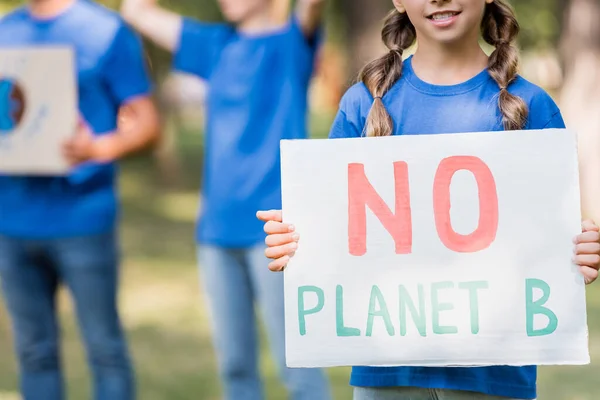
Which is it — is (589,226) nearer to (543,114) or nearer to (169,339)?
(543,114)

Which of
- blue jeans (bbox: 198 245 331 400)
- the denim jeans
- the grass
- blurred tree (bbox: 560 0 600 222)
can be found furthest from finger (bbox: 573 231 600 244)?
blurred tree (bbox: 560 0 600 222)

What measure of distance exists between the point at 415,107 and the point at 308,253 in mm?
407

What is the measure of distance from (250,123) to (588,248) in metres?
1.71

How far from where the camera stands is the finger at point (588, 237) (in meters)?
2.38

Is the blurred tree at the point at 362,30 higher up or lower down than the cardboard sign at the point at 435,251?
higher up

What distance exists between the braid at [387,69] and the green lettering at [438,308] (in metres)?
0.36

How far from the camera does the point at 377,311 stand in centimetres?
246

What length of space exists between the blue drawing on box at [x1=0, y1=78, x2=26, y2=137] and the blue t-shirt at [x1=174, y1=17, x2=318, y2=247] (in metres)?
0.66

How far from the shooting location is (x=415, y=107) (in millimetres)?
2525

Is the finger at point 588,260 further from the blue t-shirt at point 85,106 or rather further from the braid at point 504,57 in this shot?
the blue t-shirt at point 85,106

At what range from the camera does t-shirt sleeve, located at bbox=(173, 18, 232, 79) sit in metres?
4.01

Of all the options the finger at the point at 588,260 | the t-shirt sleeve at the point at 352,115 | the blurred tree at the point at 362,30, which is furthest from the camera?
the blurred tree at the point at 362,30

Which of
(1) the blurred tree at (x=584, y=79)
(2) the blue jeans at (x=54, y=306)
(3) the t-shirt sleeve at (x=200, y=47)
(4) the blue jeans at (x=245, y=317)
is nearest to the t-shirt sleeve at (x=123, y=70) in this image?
(3) the t-shirt sleeve at (x=200, y=47)

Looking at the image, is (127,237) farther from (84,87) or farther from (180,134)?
(180,134)
